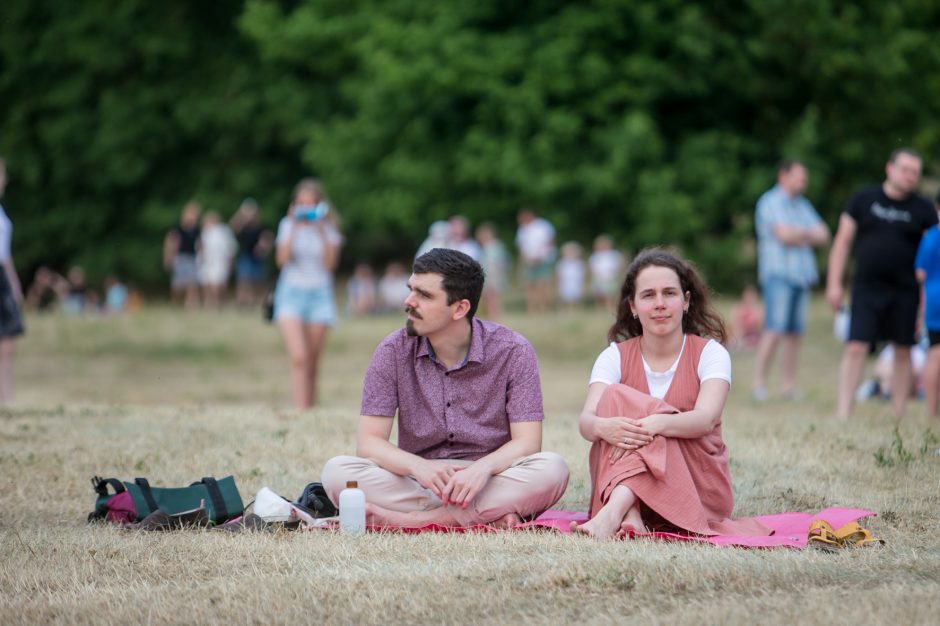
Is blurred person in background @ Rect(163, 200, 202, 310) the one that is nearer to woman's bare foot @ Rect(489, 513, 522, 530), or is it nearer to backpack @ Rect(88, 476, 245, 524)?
backpack @ Rect(88, 476, 245, 524)

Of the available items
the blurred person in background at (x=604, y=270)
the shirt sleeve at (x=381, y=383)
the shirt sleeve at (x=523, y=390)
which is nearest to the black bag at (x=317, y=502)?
the shirt sleeve at (x=381, y=383)

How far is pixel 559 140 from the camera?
2805 centimetres

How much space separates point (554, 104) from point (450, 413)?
22.8 m

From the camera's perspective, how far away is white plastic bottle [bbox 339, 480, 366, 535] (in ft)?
21.1

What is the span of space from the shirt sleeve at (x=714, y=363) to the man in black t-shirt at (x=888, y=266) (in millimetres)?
4647

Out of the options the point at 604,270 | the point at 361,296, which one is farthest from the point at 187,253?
the point at 604,270

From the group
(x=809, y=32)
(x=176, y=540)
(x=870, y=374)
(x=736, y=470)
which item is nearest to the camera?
(x=176, y=540)

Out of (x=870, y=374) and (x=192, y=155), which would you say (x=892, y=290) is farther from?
(x=192, y=155)

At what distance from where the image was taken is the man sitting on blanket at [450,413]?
6.49 m

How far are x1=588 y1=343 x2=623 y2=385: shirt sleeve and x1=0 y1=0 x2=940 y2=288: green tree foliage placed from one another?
67.0ft

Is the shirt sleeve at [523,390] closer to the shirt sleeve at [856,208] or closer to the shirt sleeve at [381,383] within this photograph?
the shirt sleeve at [381,383]

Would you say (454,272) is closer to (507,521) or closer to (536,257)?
(507,521)

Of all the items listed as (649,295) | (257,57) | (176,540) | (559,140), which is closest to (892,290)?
(649,295)

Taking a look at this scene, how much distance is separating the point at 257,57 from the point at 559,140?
1179cm
